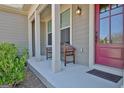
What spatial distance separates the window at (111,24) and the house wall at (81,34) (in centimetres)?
71

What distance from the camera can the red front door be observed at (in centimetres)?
316

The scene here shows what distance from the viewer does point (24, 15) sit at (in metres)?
8.33

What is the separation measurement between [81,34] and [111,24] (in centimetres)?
143

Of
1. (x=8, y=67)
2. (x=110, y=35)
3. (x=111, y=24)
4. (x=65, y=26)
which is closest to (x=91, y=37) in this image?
(x=110, y=35)

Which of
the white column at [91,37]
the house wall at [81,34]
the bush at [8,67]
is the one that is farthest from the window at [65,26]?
the bush at [8,67]

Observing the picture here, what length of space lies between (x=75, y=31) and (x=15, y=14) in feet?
14.9

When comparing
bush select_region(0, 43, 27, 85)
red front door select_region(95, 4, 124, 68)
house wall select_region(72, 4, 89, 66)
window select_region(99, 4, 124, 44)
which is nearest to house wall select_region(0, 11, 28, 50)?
house wall select_region(72, 4, 89, 66)

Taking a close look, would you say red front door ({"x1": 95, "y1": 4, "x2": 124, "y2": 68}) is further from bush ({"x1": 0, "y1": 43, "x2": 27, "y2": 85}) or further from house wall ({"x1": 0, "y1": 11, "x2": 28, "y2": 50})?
house wall ({"x1": 0, "y1": 11, "x2": 28, "y2": 50})

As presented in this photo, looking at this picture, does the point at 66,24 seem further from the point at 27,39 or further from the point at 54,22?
the point at 27,39

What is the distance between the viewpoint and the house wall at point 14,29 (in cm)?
756

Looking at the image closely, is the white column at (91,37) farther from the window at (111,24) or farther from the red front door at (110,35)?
the window at (111,24)

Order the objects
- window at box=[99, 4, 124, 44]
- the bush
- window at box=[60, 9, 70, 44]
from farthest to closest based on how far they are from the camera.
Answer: window at box=[60, 9, 70, 44] < window at box=[99, 4, 124, 44] < the bush

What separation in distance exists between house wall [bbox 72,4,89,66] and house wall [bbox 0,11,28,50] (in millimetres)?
4193
